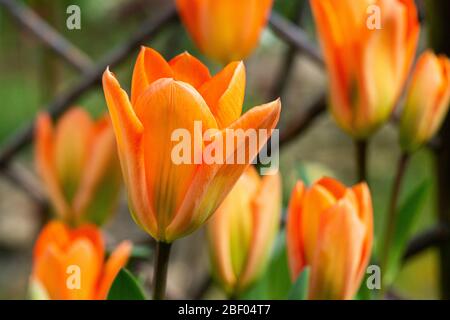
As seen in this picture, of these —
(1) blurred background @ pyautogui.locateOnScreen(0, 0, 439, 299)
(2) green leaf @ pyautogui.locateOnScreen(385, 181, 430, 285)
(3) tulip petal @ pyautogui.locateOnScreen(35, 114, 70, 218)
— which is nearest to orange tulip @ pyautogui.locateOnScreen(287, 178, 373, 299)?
(2) green leaf @ pyautogui.locateOnScreen(385, 181, 430, 285)

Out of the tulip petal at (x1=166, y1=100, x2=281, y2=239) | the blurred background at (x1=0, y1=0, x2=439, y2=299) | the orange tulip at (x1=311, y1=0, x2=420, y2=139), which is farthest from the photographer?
the blurred background at (x1=0, y1=0, x2=439, y2=299)

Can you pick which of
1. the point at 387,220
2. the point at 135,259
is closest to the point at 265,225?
the point at 387,220

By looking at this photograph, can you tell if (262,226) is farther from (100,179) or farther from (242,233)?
(100,179)

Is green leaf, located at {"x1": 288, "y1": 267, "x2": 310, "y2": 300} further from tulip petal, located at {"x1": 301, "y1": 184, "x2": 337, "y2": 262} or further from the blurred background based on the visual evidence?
the blurred background

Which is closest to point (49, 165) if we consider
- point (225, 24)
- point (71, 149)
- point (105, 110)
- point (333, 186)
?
point (71, 149)

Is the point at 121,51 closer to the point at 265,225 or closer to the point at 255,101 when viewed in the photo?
the point at 265,225

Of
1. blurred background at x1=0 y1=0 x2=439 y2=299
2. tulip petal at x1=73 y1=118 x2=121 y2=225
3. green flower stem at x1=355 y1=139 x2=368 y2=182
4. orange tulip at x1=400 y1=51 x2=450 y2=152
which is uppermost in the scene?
blurred background at x1=0 y1=0 x2=439 y2=299

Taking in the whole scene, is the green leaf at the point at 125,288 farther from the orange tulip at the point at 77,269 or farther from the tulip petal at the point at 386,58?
the tulip petal at the point at 386,58
